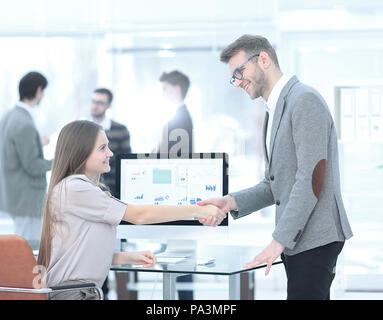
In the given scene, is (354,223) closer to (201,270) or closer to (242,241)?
(242,241)

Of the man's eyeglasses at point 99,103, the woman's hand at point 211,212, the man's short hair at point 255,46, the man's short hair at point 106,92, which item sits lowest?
the woman's hand at point 211,212

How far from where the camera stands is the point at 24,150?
199 inches

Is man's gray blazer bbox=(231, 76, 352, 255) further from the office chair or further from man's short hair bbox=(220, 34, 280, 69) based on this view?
the office chair

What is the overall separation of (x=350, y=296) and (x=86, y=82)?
2874 millimetres

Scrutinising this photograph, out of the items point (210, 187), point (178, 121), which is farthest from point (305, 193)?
point (178, 121)

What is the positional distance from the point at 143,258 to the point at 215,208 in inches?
15.1

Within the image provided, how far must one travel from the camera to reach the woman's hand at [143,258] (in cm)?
297

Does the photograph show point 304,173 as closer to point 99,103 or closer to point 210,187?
point 210,187

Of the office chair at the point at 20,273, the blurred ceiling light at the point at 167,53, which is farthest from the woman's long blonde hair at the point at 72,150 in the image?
the blurred ceiling light at the point at 167,53

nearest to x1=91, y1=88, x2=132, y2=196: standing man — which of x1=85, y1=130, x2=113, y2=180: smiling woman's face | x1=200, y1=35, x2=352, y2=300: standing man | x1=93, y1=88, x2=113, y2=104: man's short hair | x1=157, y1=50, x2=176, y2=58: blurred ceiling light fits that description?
x1=93, y1=88, x2=113, y2=104: man's short hair

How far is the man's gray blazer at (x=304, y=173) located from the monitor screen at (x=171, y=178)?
1.00m

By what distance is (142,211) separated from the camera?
284 centimetres

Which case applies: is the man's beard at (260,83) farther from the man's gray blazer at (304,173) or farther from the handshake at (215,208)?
the handshake at (215,208)
